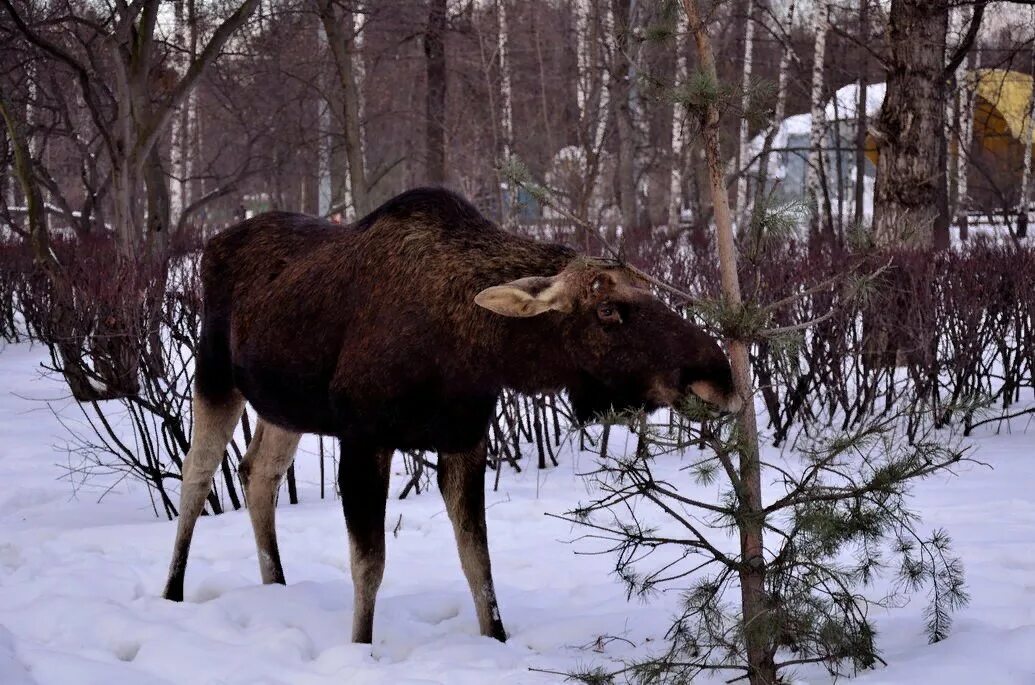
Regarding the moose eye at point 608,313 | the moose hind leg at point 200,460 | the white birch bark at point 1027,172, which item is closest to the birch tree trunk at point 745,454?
the moose eye at point 608,313

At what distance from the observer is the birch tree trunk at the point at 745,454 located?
303cm

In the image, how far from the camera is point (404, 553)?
5371mm

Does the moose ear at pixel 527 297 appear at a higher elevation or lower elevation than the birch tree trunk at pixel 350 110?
lower

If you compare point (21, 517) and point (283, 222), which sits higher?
point (283, 222)

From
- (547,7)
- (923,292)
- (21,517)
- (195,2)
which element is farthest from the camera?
(547,7)

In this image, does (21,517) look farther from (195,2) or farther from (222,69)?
(222,69)

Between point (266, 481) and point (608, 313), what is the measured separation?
198 centimetres

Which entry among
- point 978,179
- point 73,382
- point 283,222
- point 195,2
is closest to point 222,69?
point 195,2

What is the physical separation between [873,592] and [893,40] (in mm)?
6095

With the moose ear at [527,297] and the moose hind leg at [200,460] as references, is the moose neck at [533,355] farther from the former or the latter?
the moose hind leg at [200,460]

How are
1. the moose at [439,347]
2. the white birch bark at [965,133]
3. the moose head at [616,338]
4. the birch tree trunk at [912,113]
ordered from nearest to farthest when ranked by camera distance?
the moose head at [616,338] → the moose at [439,347] → the birch tree trunk at [912,113] → the white birch bark at [965,133]

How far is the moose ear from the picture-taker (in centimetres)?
334

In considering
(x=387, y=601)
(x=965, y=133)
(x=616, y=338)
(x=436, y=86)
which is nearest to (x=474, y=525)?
(x=387, y=601)

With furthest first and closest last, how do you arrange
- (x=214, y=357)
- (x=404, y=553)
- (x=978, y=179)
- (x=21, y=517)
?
(x=978, y=179) < (x=21, y=517) < (x=404, y=553) < (x=214, y=357)
